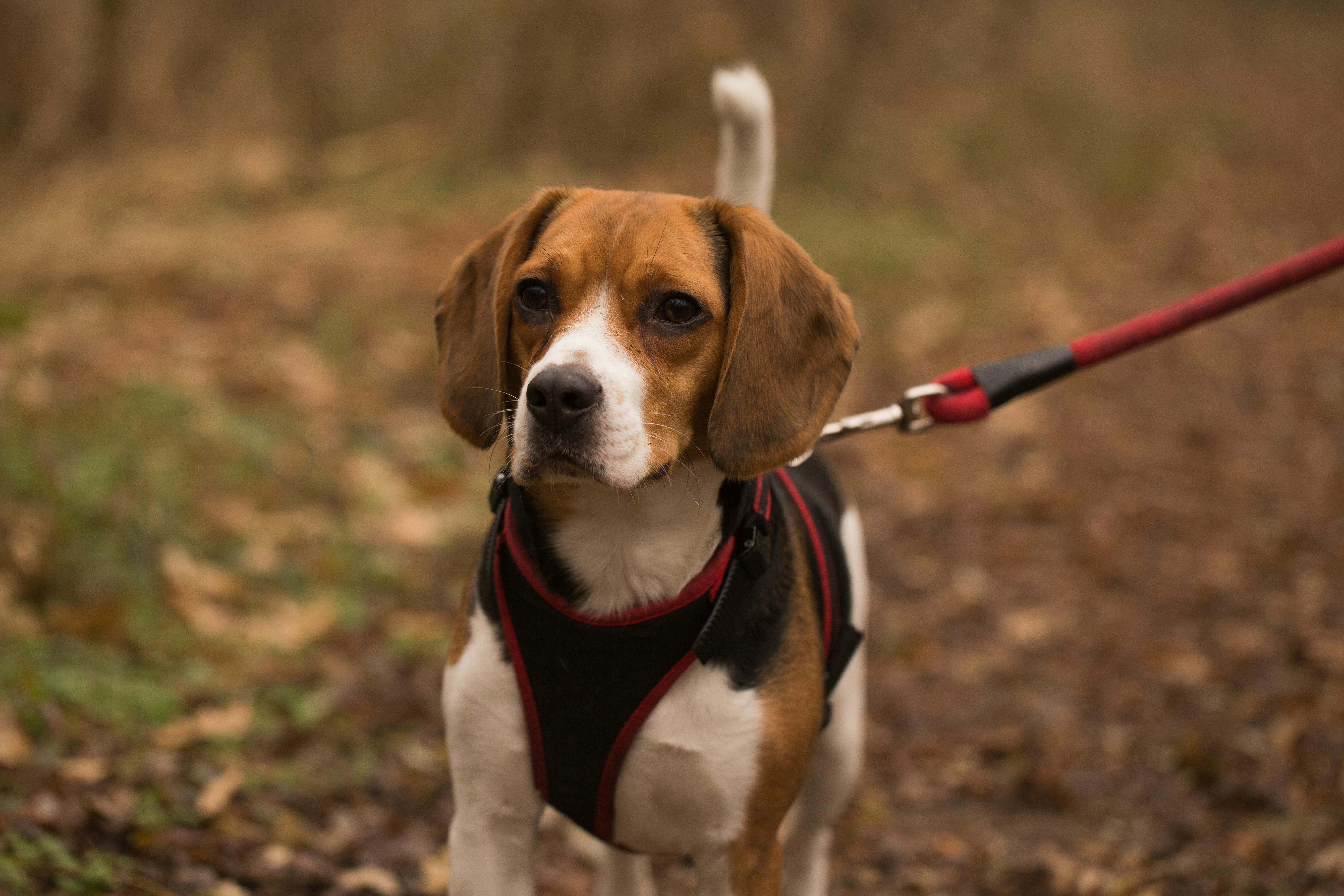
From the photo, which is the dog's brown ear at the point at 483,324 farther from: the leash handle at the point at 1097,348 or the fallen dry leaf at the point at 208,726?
the fallen dry leaf at the point at 208,726

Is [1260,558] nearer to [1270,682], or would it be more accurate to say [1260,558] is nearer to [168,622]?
[1270,682]

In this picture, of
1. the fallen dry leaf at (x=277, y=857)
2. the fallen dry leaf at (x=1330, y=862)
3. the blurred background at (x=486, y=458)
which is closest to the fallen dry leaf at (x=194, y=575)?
the blurred background at (x=486, y=458)

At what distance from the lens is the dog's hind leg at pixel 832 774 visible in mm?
3375

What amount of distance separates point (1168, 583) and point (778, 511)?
4.95 meters

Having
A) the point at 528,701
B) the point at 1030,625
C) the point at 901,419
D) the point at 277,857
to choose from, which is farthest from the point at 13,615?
the point at 1030,625

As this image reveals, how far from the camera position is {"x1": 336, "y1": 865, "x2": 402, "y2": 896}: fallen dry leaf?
12.2 ft

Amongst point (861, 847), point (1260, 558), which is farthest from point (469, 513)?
point (1260, 558)

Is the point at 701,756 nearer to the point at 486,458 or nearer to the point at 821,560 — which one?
the point at 821,560

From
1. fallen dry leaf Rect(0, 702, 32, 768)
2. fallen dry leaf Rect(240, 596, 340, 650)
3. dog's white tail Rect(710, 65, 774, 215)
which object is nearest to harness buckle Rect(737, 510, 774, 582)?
dog's white tail Rect(710, 65, 774, 215)

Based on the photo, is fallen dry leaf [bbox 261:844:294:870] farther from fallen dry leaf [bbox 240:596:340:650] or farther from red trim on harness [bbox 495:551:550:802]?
red trim on harness [bbox 495:551:550:802]

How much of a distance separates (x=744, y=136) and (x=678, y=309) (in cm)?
104

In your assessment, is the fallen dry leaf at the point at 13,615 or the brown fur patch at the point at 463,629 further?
the fallen dry leaf at the point at 13,615

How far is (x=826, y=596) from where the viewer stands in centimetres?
299

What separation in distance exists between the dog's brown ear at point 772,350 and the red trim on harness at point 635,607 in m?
0.25
